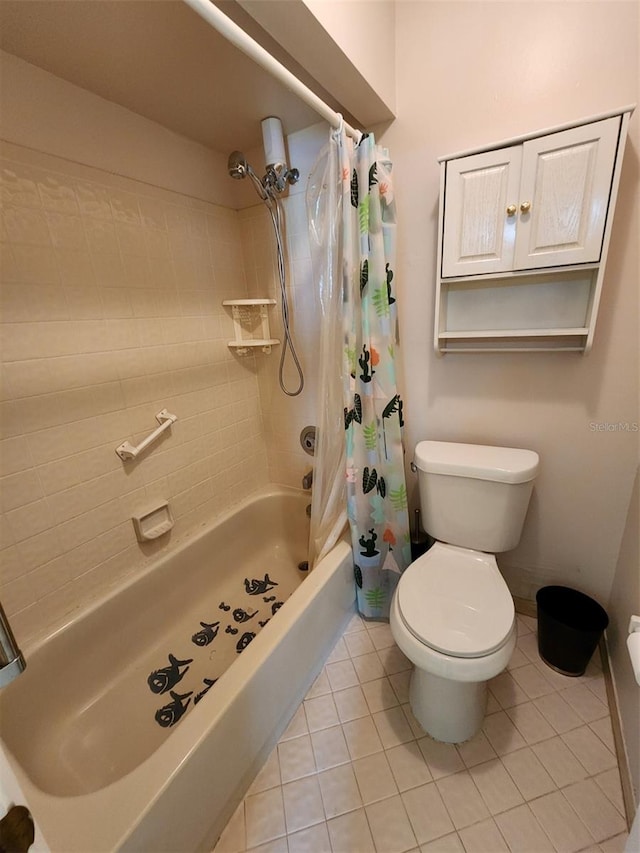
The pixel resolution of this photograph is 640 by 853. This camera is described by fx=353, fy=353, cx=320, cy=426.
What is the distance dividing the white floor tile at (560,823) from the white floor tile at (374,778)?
0.39 meters

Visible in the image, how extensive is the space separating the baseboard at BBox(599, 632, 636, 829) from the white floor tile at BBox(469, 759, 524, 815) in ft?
0.88

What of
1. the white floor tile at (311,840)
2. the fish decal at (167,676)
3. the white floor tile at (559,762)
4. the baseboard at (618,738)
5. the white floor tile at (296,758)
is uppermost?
the fish decal at (167,676)

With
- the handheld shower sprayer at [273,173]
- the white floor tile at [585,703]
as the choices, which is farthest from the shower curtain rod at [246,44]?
the white floor tile at [585,703]

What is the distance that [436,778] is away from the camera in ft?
3.50

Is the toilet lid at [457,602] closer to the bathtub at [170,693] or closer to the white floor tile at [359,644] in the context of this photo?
the bathtub at [170,693]

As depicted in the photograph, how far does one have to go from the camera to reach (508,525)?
129 centimetres

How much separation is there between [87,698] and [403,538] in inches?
51.1

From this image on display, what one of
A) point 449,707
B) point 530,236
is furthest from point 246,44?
point 449,707

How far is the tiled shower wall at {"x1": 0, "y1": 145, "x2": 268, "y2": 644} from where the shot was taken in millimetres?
1085

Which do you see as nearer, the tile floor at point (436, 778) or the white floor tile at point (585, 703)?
the tile floor at point (436, 778)

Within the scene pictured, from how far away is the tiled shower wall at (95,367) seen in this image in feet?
3.56

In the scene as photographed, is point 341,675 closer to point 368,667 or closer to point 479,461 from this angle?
point 368,667

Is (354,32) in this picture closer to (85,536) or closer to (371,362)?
(371,362)

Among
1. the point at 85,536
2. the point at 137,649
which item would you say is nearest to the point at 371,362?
the point at 85,536
